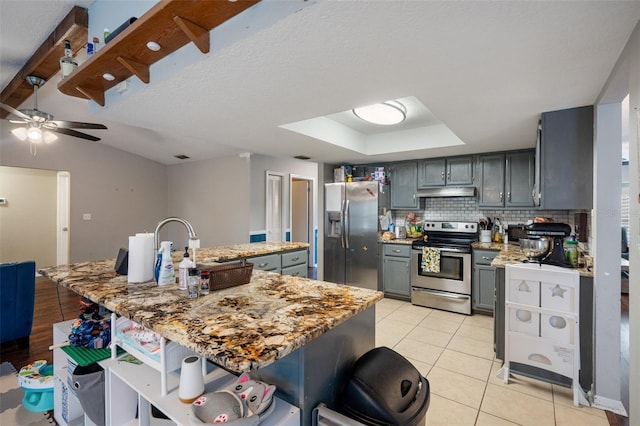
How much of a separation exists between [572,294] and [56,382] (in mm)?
3507

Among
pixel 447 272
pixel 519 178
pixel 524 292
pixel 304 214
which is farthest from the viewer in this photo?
pixel 304 214

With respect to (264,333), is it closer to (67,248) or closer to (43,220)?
(67,248)

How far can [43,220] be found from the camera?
6031mm

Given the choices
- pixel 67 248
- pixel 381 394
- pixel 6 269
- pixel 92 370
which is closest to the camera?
pixel 381 394

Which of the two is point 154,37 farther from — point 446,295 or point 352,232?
point 446,295

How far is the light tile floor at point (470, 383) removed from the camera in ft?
6.50

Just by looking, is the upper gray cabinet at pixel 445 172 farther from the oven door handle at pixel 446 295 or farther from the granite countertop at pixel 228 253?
the granite countertop at pixel 228 253

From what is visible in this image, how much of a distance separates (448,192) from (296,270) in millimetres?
2365

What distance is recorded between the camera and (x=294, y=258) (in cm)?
378

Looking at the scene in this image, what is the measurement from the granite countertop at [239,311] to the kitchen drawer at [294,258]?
1.66m

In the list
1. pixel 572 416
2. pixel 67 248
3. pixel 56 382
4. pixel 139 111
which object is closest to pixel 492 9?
pixel 139 111

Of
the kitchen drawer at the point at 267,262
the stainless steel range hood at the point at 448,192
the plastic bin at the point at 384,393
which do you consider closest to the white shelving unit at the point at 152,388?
the plastic bin at the point at 384,393

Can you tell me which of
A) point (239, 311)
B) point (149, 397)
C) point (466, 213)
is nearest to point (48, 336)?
point (149, 397)

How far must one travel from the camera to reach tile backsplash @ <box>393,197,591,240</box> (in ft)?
12.7
